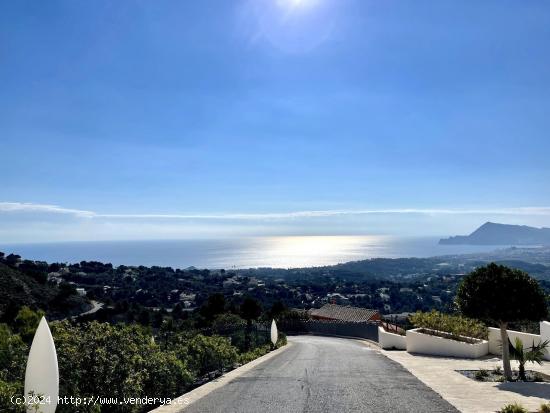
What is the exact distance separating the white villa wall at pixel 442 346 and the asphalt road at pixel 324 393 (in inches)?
174

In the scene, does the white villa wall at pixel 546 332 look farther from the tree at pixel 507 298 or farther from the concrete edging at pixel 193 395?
the concrete edging at pixel 193 395

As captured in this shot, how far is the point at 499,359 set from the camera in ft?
49.5

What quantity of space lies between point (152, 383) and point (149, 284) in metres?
113

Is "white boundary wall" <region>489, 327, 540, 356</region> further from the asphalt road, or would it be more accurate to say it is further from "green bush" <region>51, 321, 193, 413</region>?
"green bush" <region>51, 321, 193, 413</region>

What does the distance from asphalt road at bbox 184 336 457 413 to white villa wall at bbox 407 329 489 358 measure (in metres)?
4.41

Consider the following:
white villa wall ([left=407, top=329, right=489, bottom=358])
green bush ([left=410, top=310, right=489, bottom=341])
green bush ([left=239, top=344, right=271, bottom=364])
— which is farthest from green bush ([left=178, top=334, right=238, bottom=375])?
green bush ([left=410, top=310, right=489, bottom=341])

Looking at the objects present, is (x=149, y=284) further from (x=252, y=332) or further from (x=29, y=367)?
(x=29, y=367)

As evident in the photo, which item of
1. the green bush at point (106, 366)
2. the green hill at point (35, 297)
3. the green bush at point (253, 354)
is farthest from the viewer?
the green hill at point (35, 297)

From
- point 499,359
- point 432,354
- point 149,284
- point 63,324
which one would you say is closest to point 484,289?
point 499,359

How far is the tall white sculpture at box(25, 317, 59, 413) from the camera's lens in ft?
21.4

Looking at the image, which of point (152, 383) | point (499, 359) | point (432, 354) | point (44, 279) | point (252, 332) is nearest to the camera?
point (152, 383)

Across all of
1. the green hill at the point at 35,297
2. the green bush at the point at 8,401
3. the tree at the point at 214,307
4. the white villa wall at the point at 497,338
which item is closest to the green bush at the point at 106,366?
the green bush at the point at 8,401

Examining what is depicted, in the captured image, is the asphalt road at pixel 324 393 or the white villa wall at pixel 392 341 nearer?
the asphalt road at pixel 324 393

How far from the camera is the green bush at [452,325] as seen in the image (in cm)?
1758
